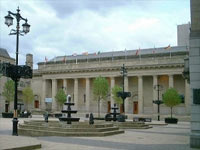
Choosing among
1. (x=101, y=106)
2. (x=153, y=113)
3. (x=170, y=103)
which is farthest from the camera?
(x=101, y=106)

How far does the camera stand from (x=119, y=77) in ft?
250

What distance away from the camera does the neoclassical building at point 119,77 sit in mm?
68812

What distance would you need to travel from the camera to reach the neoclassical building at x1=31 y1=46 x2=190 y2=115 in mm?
68812

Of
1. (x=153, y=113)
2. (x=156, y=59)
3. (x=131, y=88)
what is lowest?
(x=153, y=113)

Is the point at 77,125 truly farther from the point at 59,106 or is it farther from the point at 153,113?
the point at 59,106

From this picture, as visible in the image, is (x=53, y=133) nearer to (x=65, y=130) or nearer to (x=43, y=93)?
(x=65, y=130)

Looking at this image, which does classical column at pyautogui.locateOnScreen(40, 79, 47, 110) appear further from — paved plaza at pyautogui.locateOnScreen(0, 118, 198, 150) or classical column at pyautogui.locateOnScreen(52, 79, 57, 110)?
paved plaza at pyautogui.locateOnScreen(0, 118, 198, 150)

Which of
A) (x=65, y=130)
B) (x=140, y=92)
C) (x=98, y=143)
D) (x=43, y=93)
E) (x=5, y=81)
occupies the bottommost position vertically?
(x=98, y=143)

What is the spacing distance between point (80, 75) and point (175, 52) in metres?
25.4

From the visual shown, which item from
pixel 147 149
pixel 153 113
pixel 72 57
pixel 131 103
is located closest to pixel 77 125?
pixel 147 149

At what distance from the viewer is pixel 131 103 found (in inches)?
2963

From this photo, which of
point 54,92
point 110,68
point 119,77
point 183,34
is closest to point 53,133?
point 110,68

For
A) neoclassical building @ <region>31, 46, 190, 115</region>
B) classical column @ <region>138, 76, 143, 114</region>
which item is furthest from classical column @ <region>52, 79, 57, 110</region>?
classical column @ <region>138, 76, 143, 114</region>

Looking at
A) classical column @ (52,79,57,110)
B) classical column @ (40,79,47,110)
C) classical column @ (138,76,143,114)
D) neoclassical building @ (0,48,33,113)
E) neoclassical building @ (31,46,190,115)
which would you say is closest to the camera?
neoclassical building @ (31,46,190,115)
